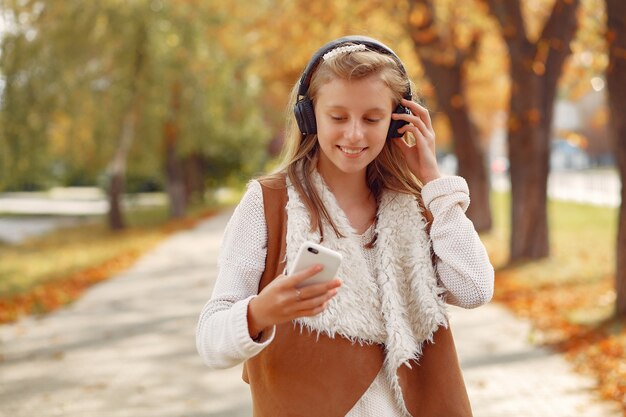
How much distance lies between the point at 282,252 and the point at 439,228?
0.43 metres

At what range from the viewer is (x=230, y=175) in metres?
33.8

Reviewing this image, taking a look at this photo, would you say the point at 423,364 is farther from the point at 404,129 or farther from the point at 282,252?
the point at 404,129

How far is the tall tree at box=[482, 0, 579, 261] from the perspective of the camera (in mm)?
11406

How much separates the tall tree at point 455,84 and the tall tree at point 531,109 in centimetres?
198

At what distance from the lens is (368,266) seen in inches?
93.4

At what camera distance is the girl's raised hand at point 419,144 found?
2.43 m

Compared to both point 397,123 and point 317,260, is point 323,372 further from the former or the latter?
point 397,123

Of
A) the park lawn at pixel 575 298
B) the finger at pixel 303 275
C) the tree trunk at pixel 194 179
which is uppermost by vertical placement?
the finger at pixel 303 275

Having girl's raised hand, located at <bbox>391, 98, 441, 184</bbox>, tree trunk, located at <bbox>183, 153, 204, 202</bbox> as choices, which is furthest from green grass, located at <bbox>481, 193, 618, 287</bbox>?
tree trunk, located at <bbox>183, 153, 204, 202</bbox>

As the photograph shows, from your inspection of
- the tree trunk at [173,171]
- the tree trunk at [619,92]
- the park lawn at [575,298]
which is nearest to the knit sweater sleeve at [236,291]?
the park lawn at [575,298]

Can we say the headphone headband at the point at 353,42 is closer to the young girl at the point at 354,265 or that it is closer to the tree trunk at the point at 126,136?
the young girl at the point at 354,265

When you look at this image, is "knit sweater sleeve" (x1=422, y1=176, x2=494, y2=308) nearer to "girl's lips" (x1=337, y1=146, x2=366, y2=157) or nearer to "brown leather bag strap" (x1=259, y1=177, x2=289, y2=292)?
"girl's lips" (x1=337, y1=146, x2=366, y2=157)

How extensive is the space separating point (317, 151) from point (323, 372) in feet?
2.10

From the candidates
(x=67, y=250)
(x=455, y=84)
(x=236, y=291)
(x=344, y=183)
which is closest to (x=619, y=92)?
(x=344, y=183)
